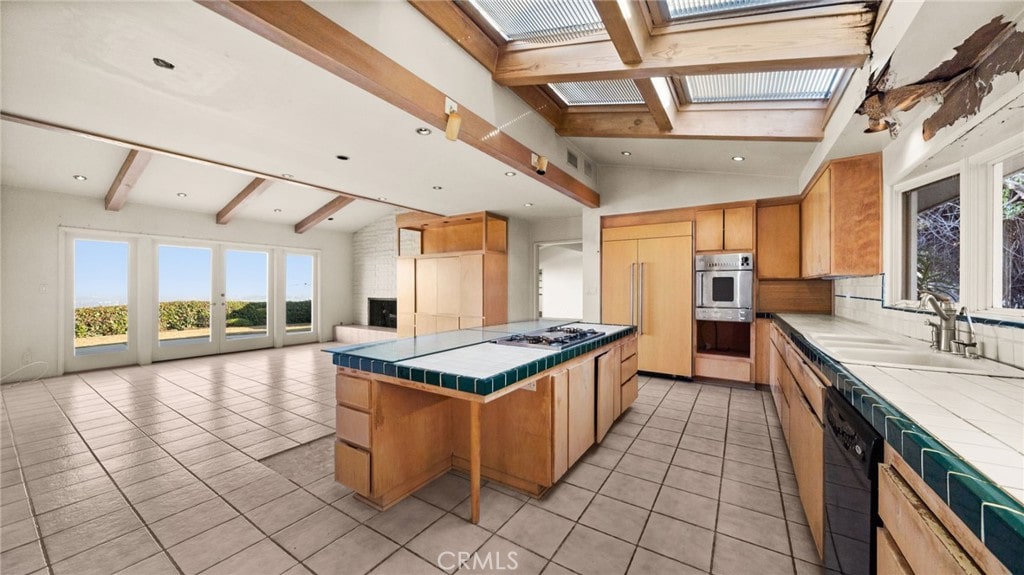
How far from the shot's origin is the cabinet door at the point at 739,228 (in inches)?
163

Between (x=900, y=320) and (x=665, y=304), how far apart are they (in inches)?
88.6

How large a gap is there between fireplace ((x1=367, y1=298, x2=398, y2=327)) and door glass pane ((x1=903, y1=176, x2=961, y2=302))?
7.58 m

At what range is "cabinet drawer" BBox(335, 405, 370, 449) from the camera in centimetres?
192

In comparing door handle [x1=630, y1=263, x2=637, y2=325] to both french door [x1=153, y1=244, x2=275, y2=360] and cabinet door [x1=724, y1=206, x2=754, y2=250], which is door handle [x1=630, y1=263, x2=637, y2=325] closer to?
cabinet door [x1=724, y1=206, x2=754, y2=250]

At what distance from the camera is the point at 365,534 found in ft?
5.86

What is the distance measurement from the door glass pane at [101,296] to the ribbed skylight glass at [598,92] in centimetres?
Result: 693

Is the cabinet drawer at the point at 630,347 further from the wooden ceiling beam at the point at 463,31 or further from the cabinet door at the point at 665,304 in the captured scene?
the wooden ceiling beam at the point at 463,31

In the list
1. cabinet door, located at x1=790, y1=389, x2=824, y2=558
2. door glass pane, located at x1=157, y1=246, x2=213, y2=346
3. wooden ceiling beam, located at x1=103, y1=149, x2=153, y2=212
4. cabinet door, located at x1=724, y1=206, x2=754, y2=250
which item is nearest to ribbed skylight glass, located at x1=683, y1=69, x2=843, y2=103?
cabinet door, located at x1=724, y1=206, x2=754, y2=250

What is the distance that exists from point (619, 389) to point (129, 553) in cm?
299

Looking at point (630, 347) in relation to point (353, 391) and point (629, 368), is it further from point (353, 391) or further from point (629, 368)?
point (353, 391)

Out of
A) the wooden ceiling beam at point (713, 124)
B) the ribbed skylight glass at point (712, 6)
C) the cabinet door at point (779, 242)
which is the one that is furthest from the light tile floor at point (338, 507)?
the ribbed skylight glass at point (712, 6)

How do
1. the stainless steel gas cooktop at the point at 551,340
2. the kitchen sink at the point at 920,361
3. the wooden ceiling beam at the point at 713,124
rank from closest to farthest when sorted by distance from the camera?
the kitchen sink at the point at 920,361 → the stainless steel gas cooktop at the point at 551,340 → the wooden ceiling beam at the point at 713,124

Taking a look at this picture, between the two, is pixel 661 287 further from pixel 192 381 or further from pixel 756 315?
pixel 192 381

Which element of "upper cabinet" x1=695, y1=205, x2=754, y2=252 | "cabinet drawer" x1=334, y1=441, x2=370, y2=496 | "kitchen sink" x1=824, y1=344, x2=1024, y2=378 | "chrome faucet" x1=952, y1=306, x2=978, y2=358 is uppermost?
"upper cabinet" x1=695, y1=205, x2=754, y2=252
